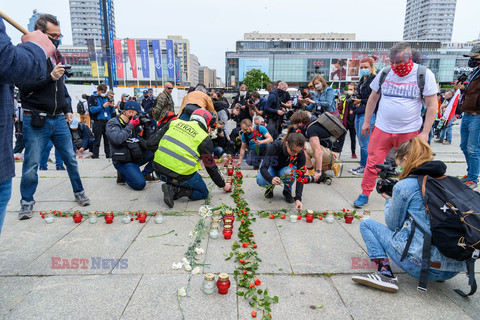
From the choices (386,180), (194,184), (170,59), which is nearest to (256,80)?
(170,59)

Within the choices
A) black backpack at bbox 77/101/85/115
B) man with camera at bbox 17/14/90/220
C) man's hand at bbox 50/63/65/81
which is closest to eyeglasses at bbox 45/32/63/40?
man with camera at bbox 17/14/90/220

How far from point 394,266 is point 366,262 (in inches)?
9.7

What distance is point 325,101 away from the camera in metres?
6.64

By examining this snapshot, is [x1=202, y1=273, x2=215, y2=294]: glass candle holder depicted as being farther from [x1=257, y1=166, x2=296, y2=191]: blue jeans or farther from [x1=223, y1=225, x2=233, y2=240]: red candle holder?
[x1=257, y1=166, x2=296, y2=191]: blue jeans

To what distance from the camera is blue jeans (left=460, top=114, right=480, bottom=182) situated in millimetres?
4205

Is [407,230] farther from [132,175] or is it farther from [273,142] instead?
A: [132,175]

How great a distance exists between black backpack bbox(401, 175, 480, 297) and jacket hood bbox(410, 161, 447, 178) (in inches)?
1.8

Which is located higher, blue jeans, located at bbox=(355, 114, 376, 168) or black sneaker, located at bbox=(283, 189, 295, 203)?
blue jeans, located at bbox=(355, 114, 376, 168)

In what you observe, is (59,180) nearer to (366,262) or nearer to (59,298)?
(59,298)

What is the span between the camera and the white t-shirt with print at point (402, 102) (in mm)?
3568

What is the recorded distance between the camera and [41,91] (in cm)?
350

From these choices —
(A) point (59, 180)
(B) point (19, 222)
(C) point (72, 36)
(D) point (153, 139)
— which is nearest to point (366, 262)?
(D) point (153, 139)

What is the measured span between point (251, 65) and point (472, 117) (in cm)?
9414

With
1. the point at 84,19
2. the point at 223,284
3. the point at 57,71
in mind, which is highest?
the point at 84,19
